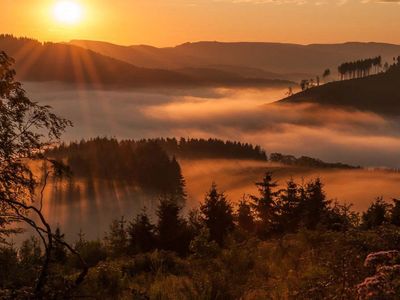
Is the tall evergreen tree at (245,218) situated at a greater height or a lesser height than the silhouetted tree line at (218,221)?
lesser

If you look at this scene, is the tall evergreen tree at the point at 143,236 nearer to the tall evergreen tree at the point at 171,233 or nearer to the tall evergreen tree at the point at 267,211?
the tall evergreen tree at the point at 171,233

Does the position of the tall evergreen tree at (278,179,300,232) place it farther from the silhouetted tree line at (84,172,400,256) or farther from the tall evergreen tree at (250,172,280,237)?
the tall evergreen tree at (250,172,280,237)

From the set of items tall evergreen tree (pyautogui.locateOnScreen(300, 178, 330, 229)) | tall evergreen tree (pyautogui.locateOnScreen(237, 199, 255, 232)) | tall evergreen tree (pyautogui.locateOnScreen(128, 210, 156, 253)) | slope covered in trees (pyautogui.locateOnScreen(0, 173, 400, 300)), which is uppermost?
slope covered in trees (pyautogui.locateOnScreen(0, 173, 400, 300))

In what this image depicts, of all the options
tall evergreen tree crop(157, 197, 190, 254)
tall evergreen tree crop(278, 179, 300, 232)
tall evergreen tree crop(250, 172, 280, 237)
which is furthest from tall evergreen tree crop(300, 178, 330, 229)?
tall evergreen tree crop(157, 197, 190, 254)

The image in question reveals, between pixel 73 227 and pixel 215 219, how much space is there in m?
120

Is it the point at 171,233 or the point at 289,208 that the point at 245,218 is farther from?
the point at 171,233

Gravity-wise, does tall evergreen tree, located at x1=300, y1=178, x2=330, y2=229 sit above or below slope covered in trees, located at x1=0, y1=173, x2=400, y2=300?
below

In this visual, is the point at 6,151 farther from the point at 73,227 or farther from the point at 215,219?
the point at 73,227

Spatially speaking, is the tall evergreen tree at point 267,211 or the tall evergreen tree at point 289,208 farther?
the tall evergreen tree at point 267,211

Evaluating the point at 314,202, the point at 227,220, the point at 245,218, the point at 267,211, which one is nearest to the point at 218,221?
the point at 227,220

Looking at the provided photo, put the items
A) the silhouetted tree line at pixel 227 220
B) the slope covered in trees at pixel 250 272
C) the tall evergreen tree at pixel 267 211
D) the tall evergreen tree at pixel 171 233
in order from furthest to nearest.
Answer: the tall evergreen tree at pixel 267 211
the tall evergreen tree at pixel 171 233
the silhouetted tree line at pixel 227 220
the slope covered in trees at pixel 250 272

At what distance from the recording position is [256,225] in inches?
2640

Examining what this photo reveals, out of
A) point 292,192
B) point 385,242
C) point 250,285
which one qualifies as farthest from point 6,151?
point 292,192

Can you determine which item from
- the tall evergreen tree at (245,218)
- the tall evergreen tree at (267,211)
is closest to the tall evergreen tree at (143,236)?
the tall evergreen tree at (267,211)
